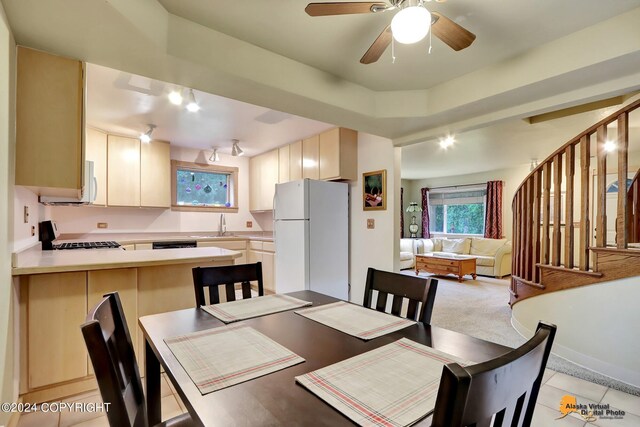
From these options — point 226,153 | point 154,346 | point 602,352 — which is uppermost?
point 226,153

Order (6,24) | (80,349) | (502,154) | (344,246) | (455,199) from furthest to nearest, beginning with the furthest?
(455,199) → (502,154) → (344,246) → (80,349) → (6,24)

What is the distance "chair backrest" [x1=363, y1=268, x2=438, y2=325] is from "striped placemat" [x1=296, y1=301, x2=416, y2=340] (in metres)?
0.13

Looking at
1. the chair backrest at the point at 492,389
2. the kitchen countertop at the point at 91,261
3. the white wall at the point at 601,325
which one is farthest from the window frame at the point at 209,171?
the chair backrest at the point at 492,389

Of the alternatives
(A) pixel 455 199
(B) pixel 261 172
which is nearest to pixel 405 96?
(B) pixel 261 172

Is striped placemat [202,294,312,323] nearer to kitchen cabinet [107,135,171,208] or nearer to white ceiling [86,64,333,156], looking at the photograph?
white ceiling [86,64,333,156]

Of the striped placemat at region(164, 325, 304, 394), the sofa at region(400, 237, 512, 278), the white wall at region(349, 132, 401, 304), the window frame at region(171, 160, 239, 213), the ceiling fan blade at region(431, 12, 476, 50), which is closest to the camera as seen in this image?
the striped placemat at region(164, 325, 304, 394)

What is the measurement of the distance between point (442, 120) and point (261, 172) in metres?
3.14

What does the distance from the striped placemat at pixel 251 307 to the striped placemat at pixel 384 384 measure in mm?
569

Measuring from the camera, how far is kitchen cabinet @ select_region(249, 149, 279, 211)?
4910 millimetres

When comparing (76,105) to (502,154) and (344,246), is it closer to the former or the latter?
(344,246)

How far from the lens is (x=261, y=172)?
5199 millimetres

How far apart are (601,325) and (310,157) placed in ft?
10.8

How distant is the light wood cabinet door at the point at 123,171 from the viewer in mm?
4066

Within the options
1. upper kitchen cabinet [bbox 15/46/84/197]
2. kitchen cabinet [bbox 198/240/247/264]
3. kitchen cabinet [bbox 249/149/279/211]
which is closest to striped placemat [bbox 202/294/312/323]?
upper kitchen cabinet [bbox 15/46/84/197]
